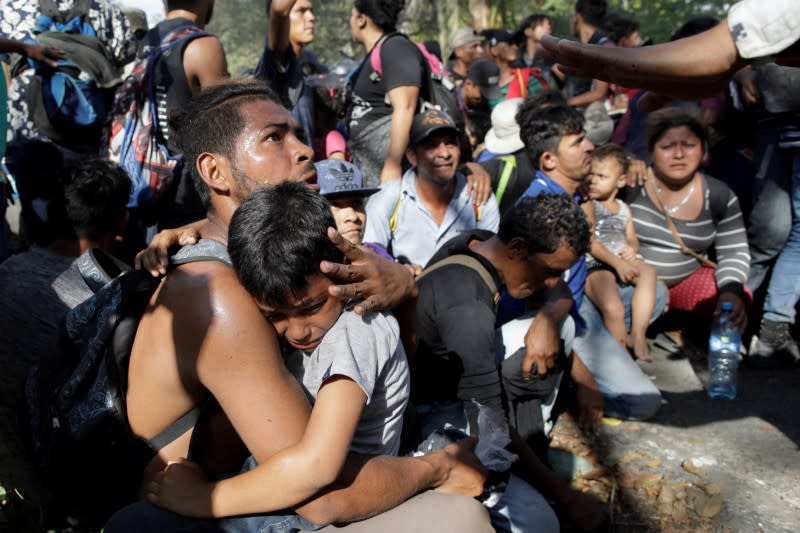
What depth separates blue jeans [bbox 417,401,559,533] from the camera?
2.50 meters

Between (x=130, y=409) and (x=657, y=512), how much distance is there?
2.50 meters

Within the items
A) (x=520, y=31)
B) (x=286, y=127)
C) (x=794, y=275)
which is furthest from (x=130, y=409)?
(x=520, y=31)

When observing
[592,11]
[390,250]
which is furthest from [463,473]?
[592,11]

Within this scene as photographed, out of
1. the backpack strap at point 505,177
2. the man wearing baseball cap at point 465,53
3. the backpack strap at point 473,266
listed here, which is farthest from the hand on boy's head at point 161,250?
the man wearing baseball cap at point 465,53

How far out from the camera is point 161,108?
143 inches

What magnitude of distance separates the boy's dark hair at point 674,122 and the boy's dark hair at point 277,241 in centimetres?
404

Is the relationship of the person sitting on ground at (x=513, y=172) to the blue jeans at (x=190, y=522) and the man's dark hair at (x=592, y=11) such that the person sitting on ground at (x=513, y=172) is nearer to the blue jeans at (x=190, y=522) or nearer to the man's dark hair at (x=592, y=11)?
the man's dark hair at (x=592, y=11)

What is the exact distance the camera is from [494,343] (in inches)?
129

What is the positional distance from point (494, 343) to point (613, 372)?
1374mm

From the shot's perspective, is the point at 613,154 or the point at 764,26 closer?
the point at 764,26

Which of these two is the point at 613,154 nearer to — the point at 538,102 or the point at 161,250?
the point at 538,102

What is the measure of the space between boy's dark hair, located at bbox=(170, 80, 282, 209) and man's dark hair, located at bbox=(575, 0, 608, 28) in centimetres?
558

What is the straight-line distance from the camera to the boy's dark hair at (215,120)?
7.63ft

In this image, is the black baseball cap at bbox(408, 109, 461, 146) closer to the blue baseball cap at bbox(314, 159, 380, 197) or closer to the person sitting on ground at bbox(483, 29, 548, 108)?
the blue baseball cap at bbox(314, 159, 380, 197)
